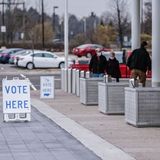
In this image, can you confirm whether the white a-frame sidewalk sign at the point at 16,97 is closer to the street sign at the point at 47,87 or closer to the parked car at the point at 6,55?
the street sign at the point at 47,87

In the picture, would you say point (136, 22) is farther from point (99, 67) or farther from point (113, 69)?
point (99, 67)

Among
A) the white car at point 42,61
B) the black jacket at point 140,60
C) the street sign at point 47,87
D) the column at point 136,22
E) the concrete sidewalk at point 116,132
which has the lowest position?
the concrete sidewalk at point 116,132

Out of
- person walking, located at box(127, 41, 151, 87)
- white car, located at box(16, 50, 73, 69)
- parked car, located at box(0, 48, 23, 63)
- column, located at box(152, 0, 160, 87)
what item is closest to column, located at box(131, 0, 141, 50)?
person walking, located at box(127, 41, 151, 87)

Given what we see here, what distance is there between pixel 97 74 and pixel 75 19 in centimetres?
11819

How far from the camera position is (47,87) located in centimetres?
2691

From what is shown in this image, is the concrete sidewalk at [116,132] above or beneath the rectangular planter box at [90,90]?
beneath

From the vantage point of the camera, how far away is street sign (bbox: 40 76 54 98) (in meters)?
26.9

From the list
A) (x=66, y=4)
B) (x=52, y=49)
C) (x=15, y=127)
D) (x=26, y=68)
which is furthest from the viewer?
(x=52, y=49)

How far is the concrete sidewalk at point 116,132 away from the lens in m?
12.6

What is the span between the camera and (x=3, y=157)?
1198cm

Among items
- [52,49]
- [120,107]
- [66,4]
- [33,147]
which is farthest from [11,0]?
[33,147]

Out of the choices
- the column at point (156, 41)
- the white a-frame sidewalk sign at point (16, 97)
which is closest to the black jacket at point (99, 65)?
the column at point (156, 41)

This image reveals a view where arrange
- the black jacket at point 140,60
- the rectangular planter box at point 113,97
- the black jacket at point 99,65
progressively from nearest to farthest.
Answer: the rectangular planter box at point 113,97 < the black jacket at point 140,60 < the black jacket at point 99,65

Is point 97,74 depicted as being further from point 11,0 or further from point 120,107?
point 11,0
